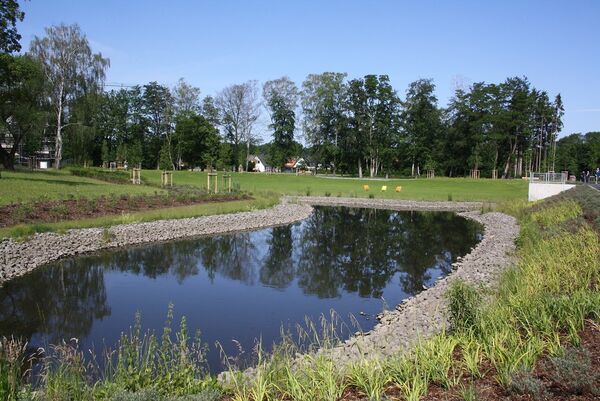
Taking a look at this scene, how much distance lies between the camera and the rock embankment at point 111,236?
49.8ft

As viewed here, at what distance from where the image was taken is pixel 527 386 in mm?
4746

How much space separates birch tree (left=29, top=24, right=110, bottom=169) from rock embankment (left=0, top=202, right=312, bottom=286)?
1166 inches

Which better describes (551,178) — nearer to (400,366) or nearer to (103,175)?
(400,366)

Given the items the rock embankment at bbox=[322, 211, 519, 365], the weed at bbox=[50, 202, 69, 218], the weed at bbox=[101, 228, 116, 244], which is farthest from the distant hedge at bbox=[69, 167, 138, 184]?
the rock embankment at bbox=[322, 211, 519, 365]

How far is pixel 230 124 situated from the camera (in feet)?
287

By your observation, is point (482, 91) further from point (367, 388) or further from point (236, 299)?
point (367, 388)

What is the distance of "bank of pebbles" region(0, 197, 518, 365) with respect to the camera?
842 centimetres

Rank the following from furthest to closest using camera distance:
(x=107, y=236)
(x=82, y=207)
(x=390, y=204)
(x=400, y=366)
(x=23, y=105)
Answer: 1. (x=390, y=204)
2. (x=23, y=105)
3. (x=82, y=207)
4. (x=107, y=236)
5. (x=400, y=366)

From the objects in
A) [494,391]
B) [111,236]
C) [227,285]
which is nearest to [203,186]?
[111,236]

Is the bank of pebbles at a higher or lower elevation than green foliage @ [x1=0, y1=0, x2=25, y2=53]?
lower

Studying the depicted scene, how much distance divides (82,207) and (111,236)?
4.33 metres

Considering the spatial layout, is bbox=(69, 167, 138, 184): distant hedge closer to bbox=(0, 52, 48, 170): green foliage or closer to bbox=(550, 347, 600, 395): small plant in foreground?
bbox=(0, 52, 48, 170): green foliage

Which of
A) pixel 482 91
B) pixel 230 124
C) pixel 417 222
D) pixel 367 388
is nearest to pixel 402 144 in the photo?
pixel 482 91

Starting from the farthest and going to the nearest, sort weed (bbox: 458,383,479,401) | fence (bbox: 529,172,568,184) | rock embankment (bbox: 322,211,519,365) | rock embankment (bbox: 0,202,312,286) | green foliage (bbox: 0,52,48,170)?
fence (bbox: 529,172,568,184) < green foliage (bbox: 0,52,48,170) < rock embankment (bbox: 0,202,312,286) < rock embankment (bbox: 322,211,519,365) < weed (bbox: 458,383,479,401)
